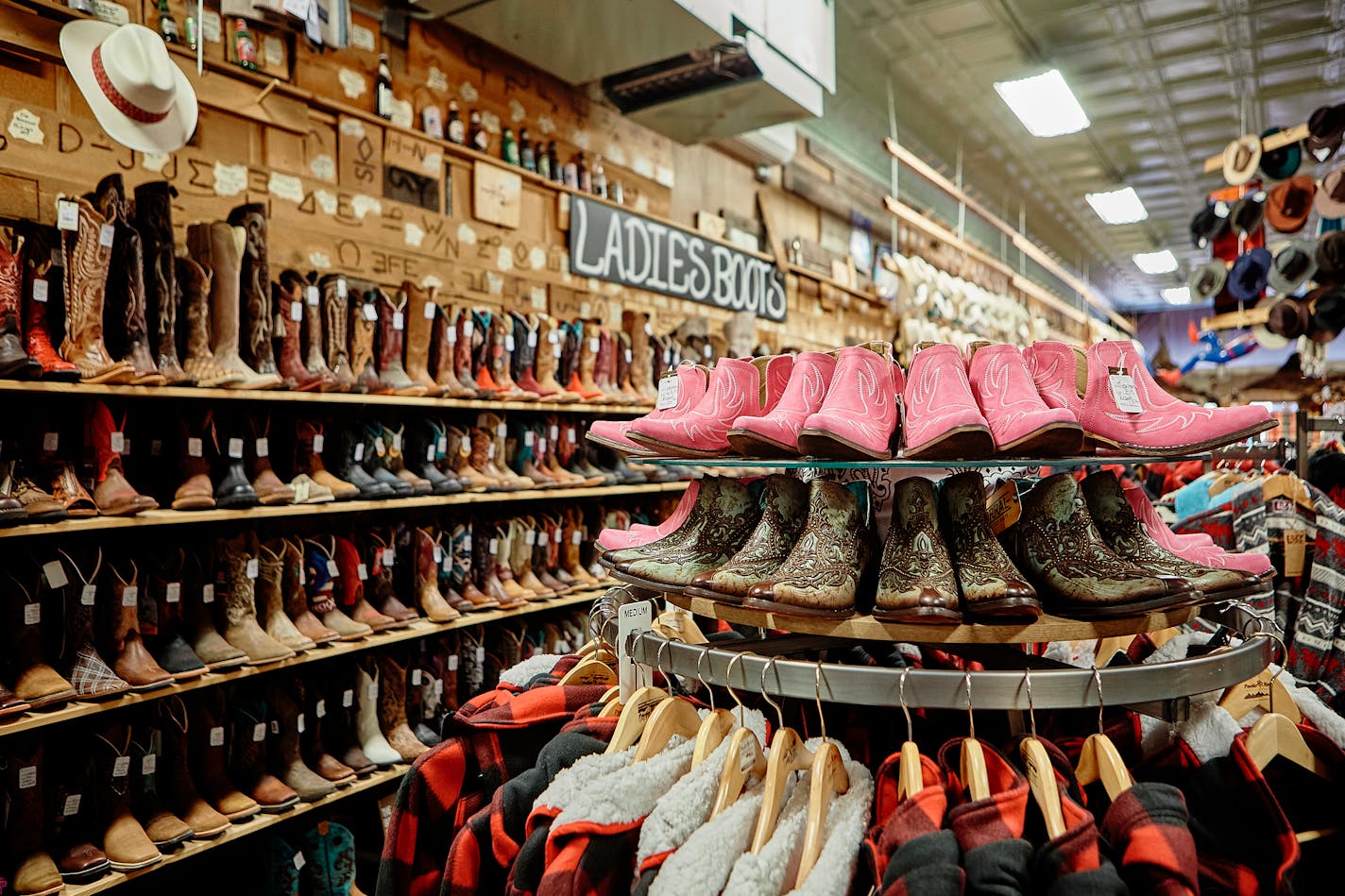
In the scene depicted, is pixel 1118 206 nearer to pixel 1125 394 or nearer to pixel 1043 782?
pixel 1125 394

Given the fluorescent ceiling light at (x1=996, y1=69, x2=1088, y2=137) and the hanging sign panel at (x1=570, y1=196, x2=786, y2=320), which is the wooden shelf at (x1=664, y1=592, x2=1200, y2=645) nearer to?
the hanging sign panel at (x1=570, y1=196, x2=786, y2=320)

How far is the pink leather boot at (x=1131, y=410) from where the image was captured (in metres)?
1.07

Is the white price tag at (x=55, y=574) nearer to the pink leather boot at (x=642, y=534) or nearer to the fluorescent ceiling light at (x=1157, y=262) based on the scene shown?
the pink leather boot at (x=642, y=534)

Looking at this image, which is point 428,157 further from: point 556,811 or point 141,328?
point 556,811

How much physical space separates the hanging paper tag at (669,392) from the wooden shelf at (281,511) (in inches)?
69.2

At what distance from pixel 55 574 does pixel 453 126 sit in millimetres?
2407

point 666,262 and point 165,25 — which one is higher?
point 165,25

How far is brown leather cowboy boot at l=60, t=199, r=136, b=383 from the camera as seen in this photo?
2.29 metres

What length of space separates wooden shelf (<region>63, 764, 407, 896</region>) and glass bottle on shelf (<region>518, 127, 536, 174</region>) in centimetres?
Answer: 278

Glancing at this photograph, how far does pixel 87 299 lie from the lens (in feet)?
7.68

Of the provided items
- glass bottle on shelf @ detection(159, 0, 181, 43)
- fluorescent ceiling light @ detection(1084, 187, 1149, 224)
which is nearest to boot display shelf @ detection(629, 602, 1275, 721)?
glass bottle on shelf @ detection(159, 0, 181, 43)

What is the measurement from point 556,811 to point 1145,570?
82 centimetres

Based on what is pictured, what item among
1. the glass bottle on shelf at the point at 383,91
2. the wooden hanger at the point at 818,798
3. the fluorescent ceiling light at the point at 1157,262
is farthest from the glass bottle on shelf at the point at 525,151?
the fluorescent ceiling light at the point at 1157,262

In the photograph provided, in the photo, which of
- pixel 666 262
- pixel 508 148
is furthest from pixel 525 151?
pixel 666 262
